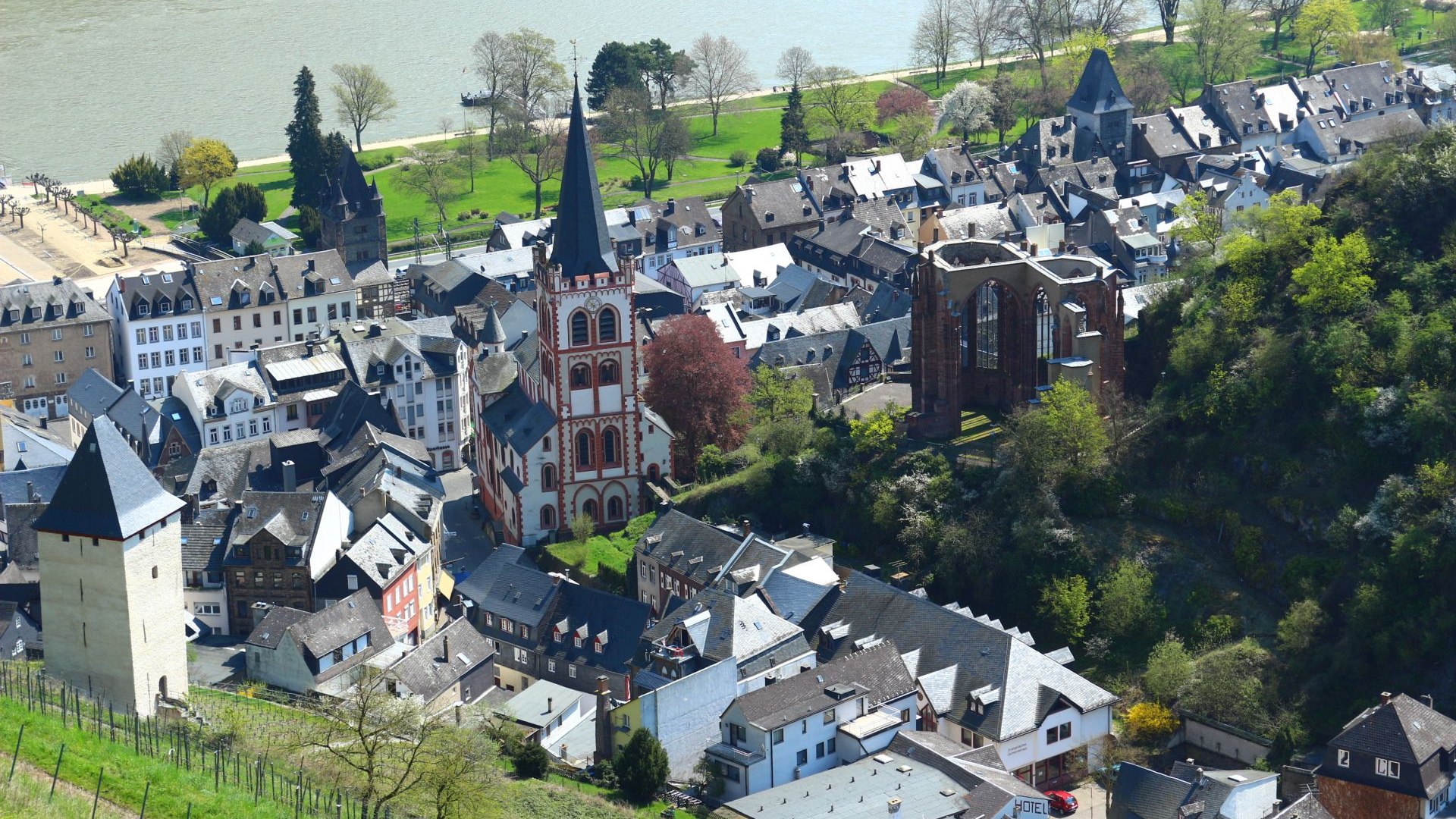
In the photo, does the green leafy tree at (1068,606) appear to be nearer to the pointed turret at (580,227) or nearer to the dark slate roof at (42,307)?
the pointed turret at (580,227)

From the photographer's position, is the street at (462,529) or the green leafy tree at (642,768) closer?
the green leafy tree at (642,768)

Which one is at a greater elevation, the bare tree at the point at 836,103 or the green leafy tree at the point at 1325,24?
the green leafy tree at the point at 1325,24

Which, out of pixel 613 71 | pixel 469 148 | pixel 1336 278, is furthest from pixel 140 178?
pixel 1336 278

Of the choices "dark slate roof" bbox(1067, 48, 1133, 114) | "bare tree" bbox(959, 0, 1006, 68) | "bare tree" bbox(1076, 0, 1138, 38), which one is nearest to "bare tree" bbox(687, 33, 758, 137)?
"bare tree" bbox(959, 0, 1006, 68)

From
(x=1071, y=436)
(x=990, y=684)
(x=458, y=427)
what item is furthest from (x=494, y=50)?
(x=990, y=684)

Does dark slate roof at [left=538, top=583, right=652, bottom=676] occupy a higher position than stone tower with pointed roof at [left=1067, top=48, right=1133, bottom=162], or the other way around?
stone tower with pointed roof at [left=1067, top=48, right=1133, bottom=162]

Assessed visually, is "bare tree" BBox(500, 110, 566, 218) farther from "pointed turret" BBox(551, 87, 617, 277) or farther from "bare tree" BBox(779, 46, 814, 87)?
"pointed turret" BBox(551, 87, 617, 277)

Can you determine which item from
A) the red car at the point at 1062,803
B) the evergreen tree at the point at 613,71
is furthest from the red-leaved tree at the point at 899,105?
the red car at the point at 1062,803

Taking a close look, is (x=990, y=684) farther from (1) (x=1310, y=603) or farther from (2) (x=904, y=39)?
(2) (x=904, y=39)
